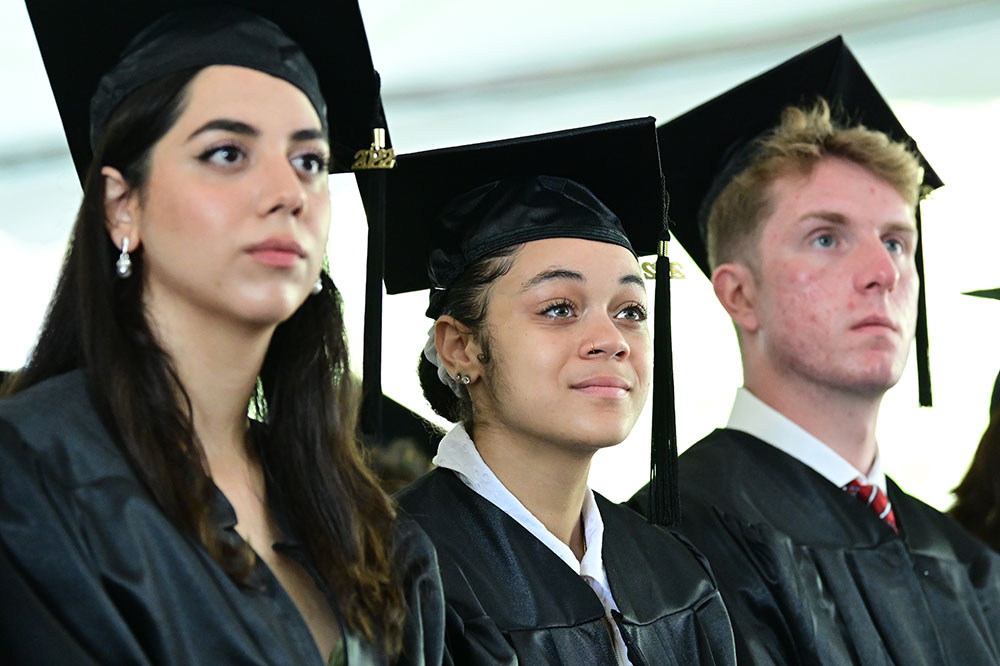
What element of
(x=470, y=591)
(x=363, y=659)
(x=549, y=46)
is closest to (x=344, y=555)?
(x=363, y=659)

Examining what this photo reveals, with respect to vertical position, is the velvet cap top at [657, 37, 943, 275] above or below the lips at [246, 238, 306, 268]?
above

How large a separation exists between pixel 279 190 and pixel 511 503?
0.79 meters

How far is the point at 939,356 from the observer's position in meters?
4.66

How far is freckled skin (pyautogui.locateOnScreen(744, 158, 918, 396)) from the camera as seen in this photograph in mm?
2846

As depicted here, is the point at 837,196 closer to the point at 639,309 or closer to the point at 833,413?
the point at 833,413

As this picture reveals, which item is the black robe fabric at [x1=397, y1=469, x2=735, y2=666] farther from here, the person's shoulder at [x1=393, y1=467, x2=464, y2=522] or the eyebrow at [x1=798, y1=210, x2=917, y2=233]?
the eyebrow at [x1=798, y1=210, x2=917, y2=233]

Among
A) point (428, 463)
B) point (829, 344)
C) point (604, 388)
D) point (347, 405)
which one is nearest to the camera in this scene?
point (347, 405)

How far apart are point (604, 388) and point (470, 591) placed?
1.36 ft

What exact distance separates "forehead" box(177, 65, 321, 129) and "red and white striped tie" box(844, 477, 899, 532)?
61.8 inches

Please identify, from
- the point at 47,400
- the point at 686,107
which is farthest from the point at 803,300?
the point at 686,107

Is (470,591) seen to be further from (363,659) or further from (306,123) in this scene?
(306,123)

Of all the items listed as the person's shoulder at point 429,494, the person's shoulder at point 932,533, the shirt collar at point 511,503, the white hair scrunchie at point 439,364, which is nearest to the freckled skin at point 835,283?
the person's shoulder at point 932,533

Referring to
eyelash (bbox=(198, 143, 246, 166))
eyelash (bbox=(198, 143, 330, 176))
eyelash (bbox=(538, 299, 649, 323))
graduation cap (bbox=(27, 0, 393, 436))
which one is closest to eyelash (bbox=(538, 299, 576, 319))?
eyelash (bbox=(538, 299, 649, 323))

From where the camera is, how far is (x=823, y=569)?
273 cm
